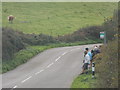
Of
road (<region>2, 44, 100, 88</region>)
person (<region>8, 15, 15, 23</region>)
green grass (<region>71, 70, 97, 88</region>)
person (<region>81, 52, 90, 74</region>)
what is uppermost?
person (<region>8, 15, 15, 23</region>)

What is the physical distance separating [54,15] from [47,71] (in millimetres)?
33763

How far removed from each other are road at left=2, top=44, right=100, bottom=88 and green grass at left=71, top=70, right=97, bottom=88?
40cm

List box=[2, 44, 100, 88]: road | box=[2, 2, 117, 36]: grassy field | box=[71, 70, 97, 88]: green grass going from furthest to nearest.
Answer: box=[2, 2, 117, 36]: grassy field
box=[2, 44, 100, 88]: road
box=[71, 70, 97, 88]: green grass

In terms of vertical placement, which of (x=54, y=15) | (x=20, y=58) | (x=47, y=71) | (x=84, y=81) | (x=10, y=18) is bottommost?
(x=47, y=71)

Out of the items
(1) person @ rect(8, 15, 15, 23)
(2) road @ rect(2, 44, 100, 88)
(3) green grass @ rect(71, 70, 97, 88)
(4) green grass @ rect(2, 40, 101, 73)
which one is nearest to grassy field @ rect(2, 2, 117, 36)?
(1) person @ rect(8, 15, 15, 23)

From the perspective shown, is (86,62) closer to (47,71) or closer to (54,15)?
(47,71)

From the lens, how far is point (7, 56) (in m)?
29.7

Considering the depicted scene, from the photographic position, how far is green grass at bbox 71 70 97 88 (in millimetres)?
19984

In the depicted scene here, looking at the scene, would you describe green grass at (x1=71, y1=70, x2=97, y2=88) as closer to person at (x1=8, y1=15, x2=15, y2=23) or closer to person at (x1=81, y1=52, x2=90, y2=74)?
person at (x1=81, y1=52, x2=90, y2=74)

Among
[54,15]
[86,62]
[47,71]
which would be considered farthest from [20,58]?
[54,15]

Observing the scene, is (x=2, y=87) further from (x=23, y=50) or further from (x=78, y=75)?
(x=23, y=50)

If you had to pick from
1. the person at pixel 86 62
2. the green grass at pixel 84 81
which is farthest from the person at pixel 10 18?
the green grass at pixel 84 81

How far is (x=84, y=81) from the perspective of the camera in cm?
2155

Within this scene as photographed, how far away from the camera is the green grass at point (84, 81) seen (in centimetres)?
1998
